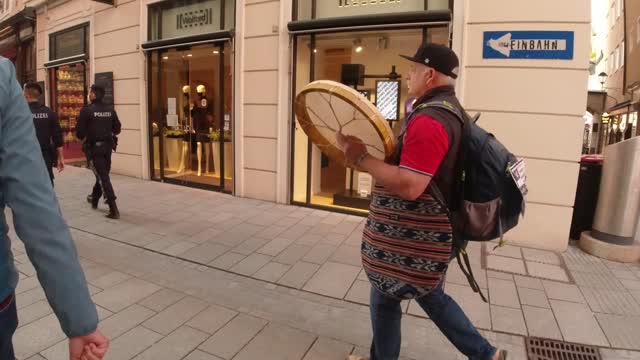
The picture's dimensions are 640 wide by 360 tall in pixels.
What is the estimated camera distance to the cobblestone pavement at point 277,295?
2.98 meters

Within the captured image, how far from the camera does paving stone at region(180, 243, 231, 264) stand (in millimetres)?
4605

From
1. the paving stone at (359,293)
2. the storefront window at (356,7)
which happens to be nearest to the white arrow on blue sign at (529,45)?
the storefront window at (356,7)

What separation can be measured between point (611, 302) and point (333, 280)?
97.2 inches

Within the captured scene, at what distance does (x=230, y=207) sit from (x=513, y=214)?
5377mm

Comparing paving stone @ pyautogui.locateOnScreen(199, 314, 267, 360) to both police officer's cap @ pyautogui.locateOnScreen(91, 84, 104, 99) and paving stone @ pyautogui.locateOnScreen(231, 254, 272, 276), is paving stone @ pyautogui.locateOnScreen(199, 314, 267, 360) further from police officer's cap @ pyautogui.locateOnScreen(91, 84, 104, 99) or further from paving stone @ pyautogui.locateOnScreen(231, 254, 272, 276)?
police officer's cap @ pyautogui.locateOnScreen(91, 84, 104, 99)

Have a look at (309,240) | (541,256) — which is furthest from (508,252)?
(309,240)

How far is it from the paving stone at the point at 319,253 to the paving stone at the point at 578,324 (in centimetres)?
222

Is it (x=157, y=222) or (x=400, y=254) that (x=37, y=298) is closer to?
(x=157, y=222)

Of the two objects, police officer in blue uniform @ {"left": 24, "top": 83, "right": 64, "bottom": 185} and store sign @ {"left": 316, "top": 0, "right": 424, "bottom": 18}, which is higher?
store sign @ {"left": 316, "top": 0, "right": 424, "bottom": 18}

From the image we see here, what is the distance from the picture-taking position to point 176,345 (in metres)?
2.92

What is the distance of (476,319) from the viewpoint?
339 cm

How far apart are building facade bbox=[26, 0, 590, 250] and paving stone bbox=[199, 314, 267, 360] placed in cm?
363

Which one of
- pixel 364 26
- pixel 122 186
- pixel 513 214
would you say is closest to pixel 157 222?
pixel 122 186

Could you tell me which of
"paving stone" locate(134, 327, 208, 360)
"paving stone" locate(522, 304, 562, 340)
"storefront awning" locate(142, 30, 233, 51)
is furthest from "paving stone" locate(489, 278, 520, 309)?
"storefront awning" locate(142, 30, 233, 51)
